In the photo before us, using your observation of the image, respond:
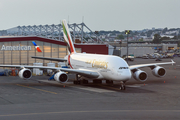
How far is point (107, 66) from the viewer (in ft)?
111

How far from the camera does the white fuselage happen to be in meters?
32.2

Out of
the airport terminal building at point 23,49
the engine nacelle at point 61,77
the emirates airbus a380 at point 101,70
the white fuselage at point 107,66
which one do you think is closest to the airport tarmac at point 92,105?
the white fuselage at point 107,66

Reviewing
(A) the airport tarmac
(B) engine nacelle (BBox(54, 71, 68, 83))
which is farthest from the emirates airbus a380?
(A) the airport tarmac

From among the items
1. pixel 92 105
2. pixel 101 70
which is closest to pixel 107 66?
pixel 101 70

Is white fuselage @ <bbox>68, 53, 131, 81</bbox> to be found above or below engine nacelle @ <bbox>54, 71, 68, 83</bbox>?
above

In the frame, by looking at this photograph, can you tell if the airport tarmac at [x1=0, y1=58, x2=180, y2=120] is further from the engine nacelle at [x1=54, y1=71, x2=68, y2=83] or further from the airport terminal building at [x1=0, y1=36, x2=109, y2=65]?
the airport terminal building at [x1=0, y1=36, x2=109, y2=65]

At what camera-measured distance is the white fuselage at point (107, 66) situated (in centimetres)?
3219

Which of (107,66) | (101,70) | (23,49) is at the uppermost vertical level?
(23,49)

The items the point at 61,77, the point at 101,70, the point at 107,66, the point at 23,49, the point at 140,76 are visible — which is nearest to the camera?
the point at 107,66

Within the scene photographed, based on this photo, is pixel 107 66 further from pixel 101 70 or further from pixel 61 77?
pixel 61 77

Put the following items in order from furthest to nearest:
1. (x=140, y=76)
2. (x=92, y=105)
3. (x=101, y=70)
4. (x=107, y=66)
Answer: (x=140, y=76)
(x=101, y=70)
(x=107, y=66)
(x=92, y=105)

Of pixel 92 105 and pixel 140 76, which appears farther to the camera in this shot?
pixel 140 76

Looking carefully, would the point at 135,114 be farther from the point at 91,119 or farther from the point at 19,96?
the point at 19,96

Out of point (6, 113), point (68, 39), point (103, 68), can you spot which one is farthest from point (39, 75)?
point (6, 113)
